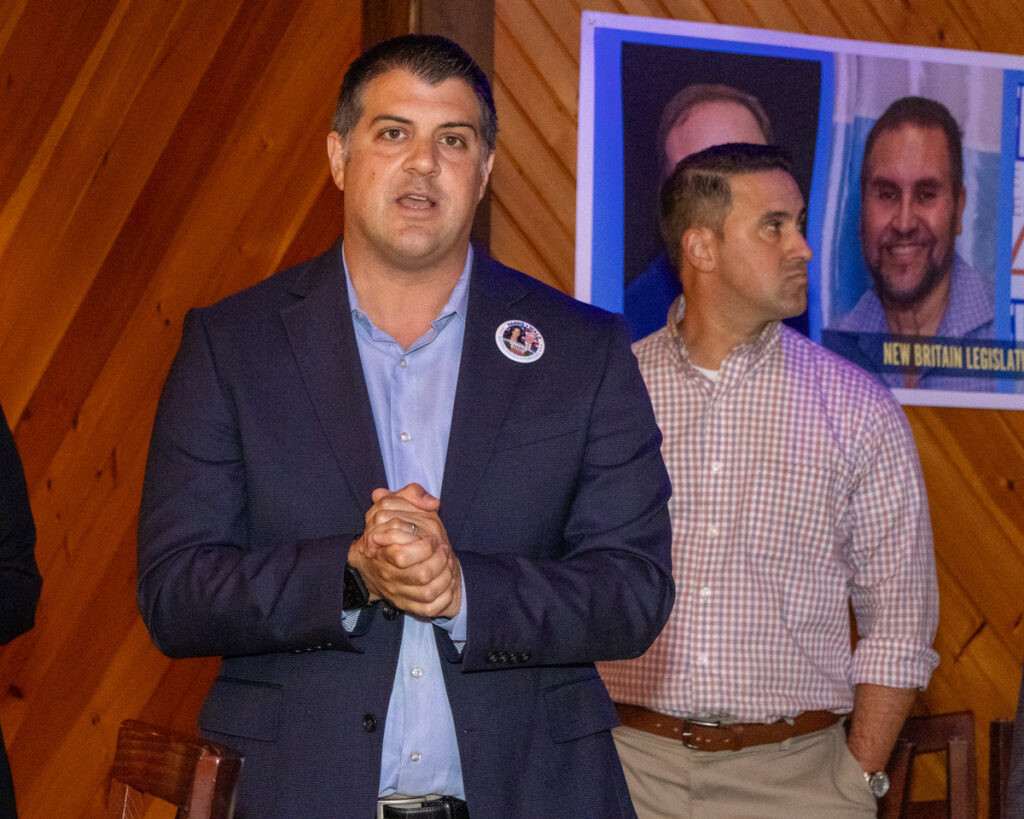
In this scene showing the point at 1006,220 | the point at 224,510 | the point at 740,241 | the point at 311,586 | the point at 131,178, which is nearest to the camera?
the point at 311,586

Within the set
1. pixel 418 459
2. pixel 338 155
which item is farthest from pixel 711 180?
pixel 418 459

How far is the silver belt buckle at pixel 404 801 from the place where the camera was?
1800 millimetres

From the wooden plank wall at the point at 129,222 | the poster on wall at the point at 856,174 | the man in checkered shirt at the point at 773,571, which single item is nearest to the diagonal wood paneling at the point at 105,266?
the wooden plank wall at the point at 129,222

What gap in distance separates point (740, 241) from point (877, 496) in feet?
2.50

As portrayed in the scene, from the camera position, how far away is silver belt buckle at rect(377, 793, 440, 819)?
5.90 feet

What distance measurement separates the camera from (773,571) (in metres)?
3.10

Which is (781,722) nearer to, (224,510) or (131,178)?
(224,510)

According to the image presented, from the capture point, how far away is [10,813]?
6.52ft

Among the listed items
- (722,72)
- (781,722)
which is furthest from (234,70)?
(781,722)

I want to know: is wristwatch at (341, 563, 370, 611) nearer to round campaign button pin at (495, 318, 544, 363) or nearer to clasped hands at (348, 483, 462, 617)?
clasped hands at (348, 483, 462, 617)

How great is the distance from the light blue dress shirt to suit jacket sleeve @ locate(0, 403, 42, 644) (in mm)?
668

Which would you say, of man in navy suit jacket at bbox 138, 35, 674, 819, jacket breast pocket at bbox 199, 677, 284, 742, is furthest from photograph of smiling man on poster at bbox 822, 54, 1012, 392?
jacket breast pocket at bbox 199, 677, 284, 742

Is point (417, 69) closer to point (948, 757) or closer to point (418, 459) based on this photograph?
point (418, 459)

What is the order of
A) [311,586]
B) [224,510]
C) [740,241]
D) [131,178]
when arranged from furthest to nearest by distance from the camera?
[131,178] < [740,241] < [224,510] < [311,586]
